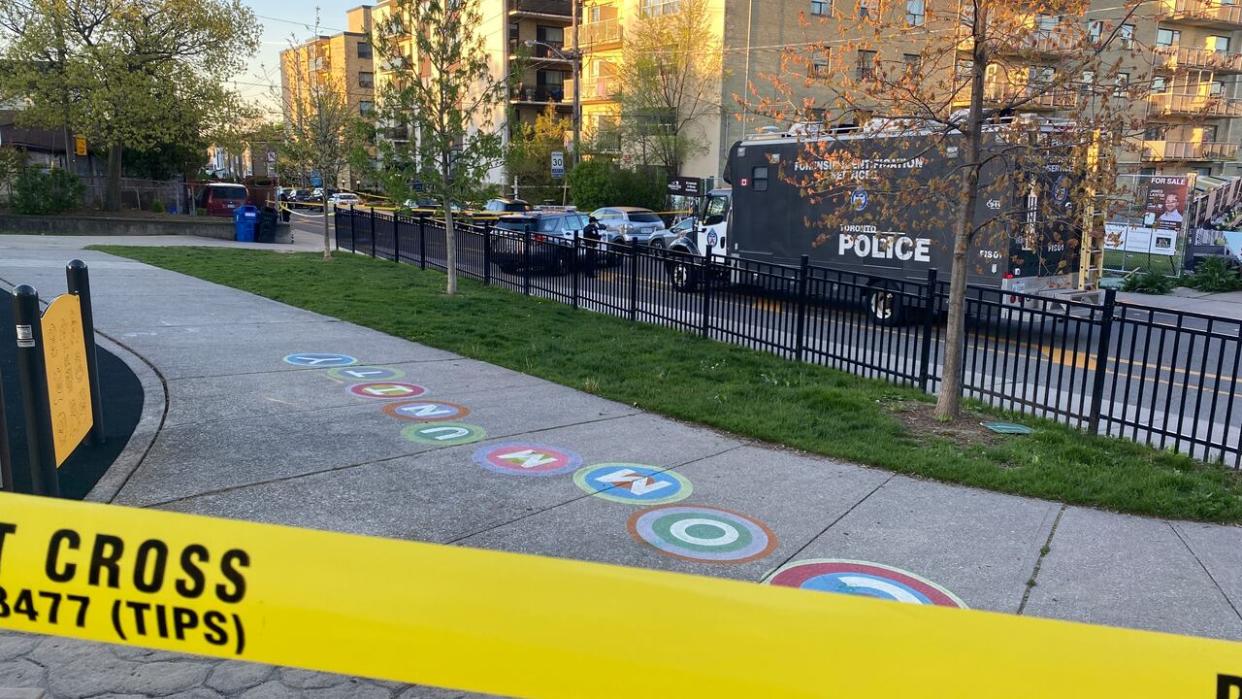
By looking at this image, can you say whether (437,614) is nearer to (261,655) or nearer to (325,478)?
(261,655)

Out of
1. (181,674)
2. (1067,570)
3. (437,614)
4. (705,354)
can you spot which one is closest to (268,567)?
(437,614)

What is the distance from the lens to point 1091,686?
1.57 metres

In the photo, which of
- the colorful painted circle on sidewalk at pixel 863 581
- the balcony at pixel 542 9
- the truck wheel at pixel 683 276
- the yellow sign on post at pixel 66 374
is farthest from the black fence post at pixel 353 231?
the balcony at pixel 542 9

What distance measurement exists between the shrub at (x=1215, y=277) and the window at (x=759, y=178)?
36.5 feet

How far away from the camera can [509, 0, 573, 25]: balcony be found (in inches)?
2004

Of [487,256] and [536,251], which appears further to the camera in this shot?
[487,256]

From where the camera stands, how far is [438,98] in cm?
1430

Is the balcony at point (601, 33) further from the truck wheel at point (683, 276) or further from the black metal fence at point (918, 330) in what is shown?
the truck wheel at point (683, 276)

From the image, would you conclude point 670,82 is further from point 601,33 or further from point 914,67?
point 914,67

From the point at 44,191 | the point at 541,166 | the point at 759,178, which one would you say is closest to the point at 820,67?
the point at 759,178

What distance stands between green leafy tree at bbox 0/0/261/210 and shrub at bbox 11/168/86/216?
61.3 inches

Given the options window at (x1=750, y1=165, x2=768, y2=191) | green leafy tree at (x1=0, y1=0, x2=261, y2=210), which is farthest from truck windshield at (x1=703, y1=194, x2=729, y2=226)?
green leafy tree at (x1=0, y1=0, x2=261, y2=210)

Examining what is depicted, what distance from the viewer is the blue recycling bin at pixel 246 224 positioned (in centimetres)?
2689

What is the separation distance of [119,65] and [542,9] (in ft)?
95.6
